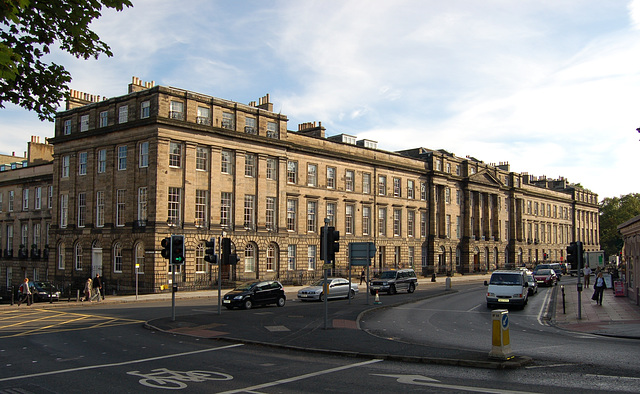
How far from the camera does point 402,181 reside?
6731cm

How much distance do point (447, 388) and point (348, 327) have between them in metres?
10.1

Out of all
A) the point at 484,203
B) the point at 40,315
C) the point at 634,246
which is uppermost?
the point at 484,203

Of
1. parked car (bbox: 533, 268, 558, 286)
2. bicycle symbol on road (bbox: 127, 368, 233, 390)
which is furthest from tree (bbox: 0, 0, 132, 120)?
parked car (bbox: 533, 268, 558, 286)

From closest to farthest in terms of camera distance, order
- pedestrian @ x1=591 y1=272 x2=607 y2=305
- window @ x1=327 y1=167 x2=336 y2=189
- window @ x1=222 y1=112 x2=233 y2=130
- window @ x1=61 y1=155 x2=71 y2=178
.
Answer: pedestrian @ x1=591 y1=272 x2=607 y2=305
window @ x1=222 y1=112 x2=233 y2=130
window @ x1=61 y1=155 x2=71 y2=178
window @ x1=327 y1=167 x2=336 y2=189

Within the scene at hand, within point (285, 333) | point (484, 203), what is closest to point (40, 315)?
point (285, 333)

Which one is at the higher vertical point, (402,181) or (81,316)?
(402,181)

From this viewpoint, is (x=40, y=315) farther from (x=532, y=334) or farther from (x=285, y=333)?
(x=532, y=334)

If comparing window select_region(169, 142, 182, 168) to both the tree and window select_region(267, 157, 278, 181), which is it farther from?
the tree

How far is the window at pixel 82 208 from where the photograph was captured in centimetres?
4906

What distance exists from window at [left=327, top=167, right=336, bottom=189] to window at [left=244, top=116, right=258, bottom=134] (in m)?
10.8

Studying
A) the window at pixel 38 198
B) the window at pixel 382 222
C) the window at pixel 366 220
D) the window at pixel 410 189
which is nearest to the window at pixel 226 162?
the window at pixel 366 220

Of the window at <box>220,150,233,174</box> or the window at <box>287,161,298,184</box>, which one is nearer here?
the window at <box>220,150,233,174</box>

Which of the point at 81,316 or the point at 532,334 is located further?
the point at 81,316

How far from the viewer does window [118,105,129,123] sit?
46.0m
